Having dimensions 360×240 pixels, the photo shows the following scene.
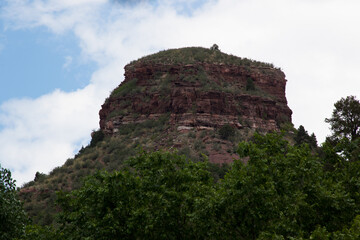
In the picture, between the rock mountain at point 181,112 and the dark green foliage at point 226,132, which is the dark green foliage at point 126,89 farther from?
the dark green foliage at point 226,132

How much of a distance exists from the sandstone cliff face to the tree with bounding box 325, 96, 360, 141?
68.4ft

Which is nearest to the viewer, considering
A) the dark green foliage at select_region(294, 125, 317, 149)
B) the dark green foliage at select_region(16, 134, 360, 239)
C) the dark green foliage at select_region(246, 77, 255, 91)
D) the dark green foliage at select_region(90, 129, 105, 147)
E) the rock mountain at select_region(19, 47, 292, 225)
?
the dark green foliage at select_region(16, 134, 360, 239)

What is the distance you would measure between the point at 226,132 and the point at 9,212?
46.8 m

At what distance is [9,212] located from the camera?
79.5ft

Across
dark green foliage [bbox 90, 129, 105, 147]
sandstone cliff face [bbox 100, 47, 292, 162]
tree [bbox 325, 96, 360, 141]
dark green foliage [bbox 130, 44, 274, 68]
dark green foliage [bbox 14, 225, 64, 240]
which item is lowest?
dark green foliage [bbox 14, 225, 64, 240]

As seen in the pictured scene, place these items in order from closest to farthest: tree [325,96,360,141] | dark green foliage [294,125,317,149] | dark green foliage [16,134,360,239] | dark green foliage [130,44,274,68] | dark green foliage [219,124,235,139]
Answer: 1. dark green foliage [16,134,360,239]
2. tree [325,96,360,141]
3. dark green foliage [294,125,317,149]
4. dark green foliage [219,124,235,139]
5. dark green foliage [130,44,274,68]

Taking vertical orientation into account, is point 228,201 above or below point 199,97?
below

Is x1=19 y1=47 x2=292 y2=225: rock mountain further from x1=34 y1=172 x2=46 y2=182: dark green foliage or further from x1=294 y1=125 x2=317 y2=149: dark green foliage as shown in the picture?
x1=294 y1=125 x2=317 y2=149: dark green foliage

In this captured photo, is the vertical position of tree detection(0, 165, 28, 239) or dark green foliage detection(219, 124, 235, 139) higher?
dark green foliage detection(219, 124, 235, 139)

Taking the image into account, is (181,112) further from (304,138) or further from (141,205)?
(141,205)

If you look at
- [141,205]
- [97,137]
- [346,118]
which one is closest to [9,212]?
[141,205]

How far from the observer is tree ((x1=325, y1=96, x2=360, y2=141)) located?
4644 cm

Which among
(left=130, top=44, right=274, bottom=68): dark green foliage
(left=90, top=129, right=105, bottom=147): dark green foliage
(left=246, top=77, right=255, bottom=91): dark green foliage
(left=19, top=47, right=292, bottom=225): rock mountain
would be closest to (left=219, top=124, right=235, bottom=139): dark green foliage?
(left=19, top=47, right=292, bottom=225): rock mountain

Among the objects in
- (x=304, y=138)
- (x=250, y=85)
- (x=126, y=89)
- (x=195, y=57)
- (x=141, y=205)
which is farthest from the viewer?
(x=195, y=57)
